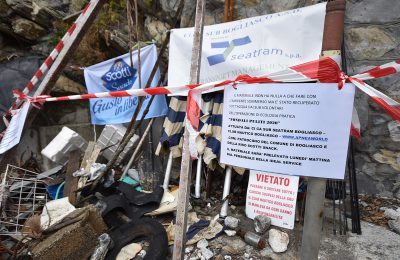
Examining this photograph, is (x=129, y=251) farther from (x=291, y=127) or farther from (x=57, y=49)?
(x=57, y=49)

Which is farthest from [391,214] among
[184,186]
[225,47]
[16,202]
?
[16,202]

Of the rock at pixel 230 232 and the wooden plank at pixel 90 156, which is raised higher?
the wooden plank at pixel 90 156

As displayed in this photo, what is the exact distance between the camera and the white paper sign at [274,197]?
3.10 meters

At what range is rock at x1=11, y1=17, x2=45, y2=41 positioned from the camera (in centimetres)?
620

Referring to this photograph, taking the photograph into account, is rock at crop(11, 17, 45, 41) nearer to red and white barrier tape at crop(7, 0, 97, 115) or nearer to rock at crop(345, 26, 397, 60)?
red and white barrier tape at crop(7, 0, 97, 115)

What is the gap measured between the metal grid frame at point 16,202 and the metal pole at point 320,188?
11.2ft

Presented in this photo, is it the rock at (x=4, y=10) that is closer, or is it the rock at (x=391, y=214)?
the rock at (x=391, y=214)

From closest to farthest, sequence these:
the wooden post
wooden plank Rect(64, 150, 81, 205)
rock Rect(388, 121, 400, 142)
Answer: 1. the wooden post
2. rock Rect(388, 121, 400, 142)
3. wooden plank Rect(64, 150, 81, 205)

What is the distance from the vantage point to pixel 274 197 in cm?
326

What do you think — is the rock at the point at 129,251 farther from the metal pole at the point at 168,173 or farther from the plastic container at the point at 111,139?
the plastic container at the point at 111,139

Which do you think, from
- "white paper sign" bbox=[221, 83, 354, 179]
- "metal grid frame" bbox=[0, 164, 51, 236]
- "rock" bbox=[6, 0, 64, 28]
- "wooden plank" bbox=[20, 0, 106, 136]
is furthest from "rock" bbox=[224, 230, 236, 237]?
"rock" bbox=[6, 0, 64, 28]

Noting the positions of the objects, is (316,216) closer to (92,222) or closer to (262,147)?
(262,147)

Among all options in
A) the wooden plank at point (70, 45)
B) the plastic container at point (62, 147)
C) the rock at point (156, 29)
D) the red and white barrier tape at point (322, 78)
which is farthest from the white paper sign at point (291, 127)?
the plastic container at point (62, 147)

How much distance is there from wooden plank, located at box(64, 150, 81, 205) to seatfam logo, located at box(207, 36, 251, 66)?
3038 millimetres
